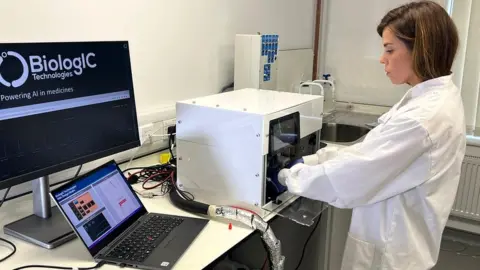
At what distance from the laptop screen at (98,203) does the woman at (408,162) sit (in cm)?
54

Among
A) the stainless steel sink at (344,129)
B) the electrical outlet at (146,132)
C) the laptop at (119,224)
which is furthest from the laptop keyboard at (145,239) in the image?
the stainless steel sink at (344,129)

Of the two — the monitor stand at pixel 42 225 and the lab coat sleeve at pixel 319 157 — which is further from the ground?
the lab coat sleeve at pixel 319 157

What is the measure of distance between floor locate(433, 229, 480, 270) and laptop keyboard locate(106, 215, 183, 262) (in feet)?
6.57

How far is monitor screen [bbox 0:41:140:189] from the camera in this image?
1139 mm

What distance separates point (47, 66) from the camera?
3.98ft

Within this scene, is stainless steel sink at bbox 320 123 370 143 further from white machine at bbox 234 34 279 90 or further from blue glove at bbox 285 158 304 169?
blue glove at bbox 285 158 304 169

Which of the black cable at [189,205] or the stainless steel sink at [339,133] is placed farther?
the stainless steel sink at [339,133]

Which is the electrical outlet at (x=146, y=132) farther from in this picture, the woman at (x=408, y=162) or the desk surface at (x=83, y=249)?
the woman at (x=408, y=162)

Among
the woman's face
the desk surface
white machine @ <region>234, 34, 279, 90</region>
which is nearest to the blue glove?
the desk surface

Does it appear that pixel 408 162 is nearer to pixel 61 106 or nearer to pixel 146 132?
pixel 61 106

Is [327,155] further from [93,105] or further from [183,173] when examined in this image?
[93,105]

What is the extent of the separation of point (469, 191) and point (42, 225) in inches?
107

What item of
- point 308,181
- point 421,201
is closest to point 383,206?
point 421,201

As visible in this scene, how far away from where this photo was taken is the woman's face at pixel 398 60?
1.36m
